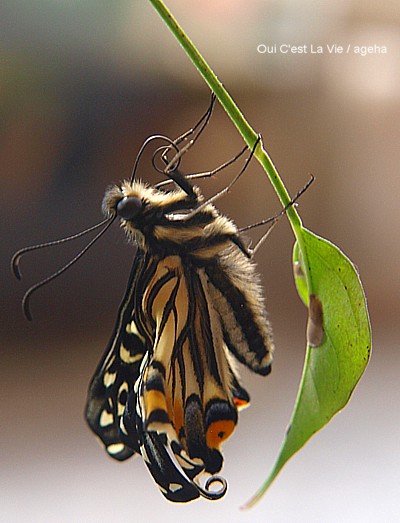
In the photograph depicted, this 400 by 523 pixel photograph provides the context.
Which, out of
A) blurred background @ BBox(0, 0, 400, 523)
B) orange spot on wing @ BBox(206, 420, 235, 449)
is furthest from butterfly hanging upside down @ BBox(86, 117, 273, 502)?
blurred background @ BBox(0, 0, 400, 523)

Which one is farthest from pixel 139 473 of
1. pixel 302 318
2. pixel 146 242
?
pixel 146 242

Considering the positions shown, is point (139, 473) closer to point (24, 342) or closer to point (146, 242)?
point (24, 342)

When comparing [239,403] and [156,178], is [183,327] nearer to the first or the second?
[239,403]

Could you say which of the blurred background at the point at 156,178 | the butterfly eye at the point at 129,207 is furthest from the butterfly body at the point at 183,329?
the blurred background at the point at 156,178

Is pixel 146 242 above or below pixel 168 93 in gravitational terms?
below

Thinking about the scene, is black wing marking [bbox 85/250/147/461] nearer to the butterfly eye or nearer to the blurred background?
the butterfly eye

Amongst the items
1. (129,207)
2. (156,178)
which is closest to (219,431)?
(129,207)

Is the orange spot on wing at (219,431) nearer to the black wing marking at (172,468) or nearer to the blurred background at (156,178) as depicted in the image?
the black wing marking at (172,468)
